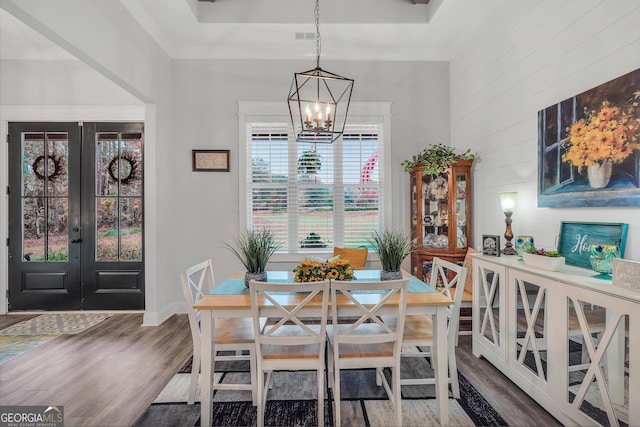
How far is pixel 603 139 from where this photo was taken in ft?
6.70

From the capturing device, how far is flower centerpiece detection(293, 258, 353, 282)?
2172mm

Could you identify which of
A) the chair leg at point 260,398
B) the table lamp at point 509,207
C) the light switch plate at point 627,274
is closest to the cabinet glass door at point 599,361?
the light switch plate at point 627,274

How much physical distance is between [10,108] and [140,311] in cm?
299

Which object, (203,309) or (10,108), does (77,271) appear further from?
(203,309)

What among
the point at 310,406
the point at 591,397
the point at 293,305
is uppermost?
the point at 293,305

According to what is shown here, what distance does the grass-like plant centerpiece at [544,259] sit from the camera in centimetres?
205

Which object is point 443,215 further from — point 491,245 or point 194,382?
point 194,382

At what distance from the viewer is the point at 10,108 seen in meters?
4.00

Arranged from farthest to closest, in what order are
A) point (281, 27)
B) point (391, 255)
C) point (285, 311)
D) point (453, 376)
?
point (281, 27) → point (391, 255) → point (453, 376) → point (285, 311)

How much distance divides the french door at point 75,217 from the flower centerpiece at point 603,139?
14.6 feet

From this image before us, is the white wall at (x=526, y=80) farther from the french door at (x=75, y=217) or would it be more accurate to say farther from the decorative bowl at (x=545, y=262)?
the french door at (x=75, y=217)

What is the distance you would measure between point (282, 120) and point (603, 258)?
11.3 ft

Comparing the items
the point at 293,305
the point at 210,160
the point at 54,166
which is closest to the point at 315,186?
the point at 210,160

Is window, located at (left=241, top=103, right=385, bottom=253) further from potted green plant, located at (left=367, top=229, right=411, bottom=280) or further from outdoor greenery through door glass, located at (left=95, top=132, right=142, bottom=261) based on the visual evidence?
potted green plant, located at (left=367, top=229, right=411, bottom=280)
